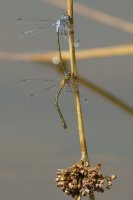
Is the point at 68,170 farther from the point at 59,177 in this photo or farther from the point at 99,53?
the point at 99,53

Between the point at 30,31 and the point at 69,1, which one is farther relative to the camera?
the point at 30,31

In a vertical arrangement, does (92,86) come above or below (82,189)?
above

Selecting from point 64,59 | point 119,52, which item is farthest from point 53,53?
point 119,52

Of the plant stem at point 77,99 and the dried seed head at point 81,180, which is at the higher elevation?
the plant stem at point 77,99

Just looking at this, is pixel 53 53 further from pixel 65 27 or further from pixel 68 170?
pixel 68 170

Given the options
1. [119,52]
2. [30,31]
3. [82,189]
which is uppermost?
[30,31]

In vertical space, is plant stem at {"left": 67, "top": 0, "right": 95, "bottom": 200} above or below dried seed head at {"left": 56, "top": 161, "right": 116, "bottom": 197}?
above

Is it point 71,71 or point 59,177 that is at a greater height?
point 71,71

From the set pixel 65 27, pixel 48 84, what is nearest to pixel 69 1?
pixel 65 27

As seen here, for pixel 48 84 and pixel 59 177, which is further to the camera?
pixel 48 84
